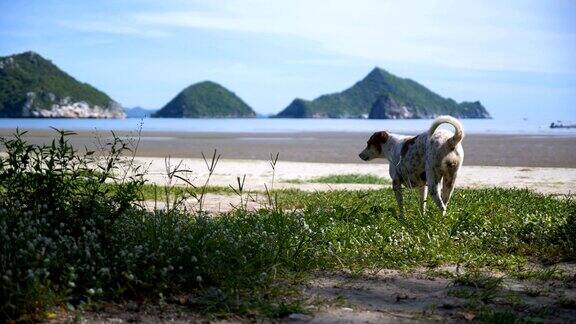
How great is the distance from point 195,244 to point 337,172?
1759 cm

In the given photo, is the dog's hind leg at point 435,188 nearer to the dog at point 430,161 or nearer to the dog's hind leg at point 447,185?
the dog at point 430,161

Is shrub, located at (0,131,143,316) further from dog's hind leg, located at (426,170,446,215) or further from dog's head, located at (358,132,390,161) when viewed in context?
dog's head, located at (358,132,390,161)

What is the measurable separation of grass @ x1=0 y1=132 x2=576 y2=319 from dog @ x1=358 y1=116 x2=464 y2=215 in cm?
48

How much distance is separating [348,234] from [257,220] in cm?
129

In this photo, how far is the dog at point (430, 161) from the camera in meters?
9.18

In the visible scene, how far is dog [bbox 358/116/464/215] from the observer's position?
9.18 meters

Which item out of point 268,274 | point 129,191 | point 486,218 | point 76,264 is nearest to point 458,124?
point 486,218

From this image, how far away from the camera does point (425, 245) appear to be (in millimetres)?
7758

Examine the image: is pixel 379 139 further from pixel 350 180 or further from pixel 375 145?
pixel 350 180

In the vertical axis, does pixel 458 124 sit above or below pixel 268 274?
above

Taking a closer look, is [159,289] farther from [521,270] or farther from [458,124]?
[458,124]

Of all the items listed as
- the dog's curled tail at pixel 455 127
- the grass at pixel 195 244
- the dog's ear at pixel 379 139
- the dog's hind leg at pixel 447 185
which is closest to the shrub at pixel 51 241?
the grass at pixel 195 244

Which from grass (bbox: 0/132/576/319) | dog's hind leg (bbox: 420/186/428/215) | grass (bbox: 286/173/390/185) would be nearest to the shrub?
grass (bbox: 0/132/576/319)

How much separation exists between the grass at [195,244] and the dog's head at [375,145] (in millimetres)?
2249
